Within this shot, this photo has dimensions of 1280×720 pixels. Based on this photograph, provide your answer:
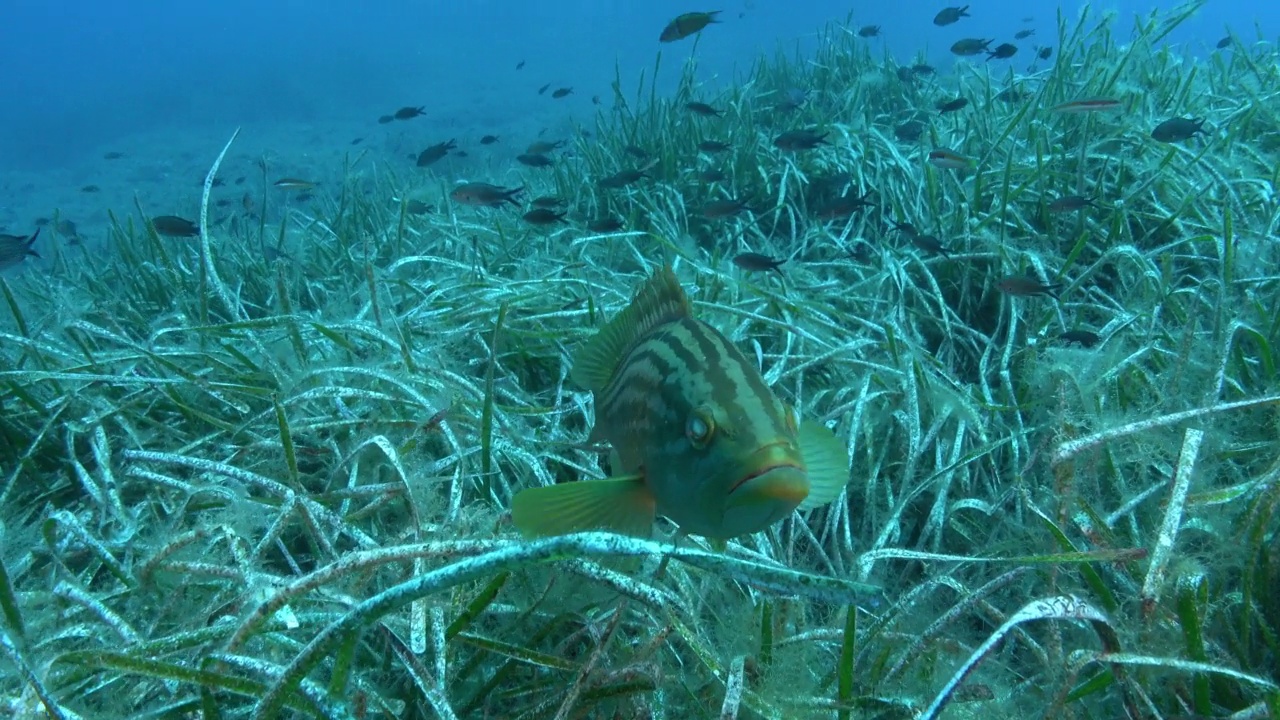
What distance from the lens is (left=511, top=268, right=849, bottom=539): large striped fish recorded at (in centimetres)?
152

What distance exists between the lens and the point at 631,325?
237 centimetres

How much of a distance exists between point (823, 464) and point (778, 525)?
109 cm

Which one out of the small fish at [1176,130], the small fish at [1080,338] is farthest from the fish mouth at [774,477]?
the small fish at [1176,130]

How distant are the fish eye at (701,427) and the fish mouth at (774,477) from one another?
5.1 inches

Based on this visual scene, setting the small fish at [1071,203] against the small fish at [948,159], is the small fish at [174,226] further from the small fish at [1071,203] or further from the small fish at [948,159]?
the small fish at [1071,203]

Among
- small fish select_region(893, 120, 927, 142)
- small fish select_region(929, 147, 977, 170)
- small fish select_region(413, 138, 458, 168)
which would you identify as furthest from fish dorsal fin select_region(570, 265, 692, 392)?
small fish select_region(413, 138, 458, 168)

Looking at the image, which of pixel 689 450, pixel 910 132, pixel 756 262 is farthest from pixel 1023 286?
pixel 910 132

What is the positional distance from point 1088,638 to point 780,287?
297cm

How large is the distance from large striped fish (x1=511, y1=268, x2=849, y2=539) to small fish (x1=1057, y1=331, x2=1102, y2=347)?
251 centimetres

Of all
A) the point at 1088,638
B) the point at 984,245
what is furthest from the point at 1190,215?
the point at 1088,638

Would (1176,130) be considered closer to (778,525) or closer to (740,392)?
→ (778,525)

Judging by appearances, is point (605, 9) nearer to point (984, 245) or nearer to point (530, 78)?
point (530, 78)

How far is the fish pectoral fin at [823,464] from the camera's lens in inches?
73.2

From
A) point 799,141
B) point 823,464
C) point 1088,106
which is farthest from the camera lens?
point 799,141
